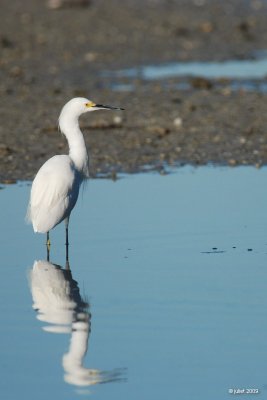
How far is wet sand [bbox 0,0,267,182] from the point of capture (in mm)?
12734

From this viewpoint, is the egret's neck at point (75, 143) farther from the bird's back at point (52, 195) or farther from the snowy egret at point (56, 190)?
the bird's back at point (52, 195)

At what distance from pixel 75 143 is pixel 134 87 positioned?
8136mm

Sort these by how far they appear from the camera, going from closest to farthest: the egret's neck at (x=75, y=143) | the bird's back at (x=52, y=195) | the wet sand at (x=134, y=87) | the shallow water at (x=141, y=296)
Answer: the shallow water at (x=141, y=296)
the bird's back at (x=52, y=195)
the egret's neck at (x=75, y=143)
the wet sand at (x=134, y=87)

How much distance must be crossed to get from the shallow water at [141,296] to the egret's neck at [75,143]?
50cm

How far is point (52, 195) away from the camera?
8969 mm

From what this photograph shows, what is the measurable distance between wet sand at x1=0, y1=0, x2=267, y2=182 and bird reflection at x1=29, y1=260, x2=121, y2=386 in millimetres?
3784

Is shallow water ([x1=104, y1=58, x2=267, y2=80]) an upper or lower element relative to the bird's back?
upper

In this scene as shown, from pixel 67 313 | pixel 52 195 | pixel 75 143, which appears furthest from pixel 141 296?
pixel 75 143

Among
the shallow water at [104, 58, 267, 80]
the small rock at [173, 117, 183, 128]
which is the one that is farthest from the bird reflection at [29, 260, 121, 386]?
the shallow water at [104, 58, 267, 80]

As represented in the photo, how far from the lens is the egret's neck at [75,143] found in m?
9.67

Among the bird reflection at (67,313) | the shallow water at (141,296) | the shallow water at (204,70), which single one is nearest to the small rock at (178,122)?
the shallow water at (141,296)

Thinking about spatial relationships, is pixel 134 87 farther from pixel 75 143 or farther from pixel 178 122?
pixel 75 143

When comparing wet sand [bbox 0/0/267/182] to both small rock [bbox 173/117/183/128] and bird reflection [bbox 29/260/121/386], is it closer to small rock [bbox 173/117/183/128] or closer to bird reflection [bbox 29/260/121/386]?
small rock [bbox 173/117/183/128]

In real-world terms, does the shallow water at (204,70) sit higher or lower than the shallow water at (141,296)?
higher
